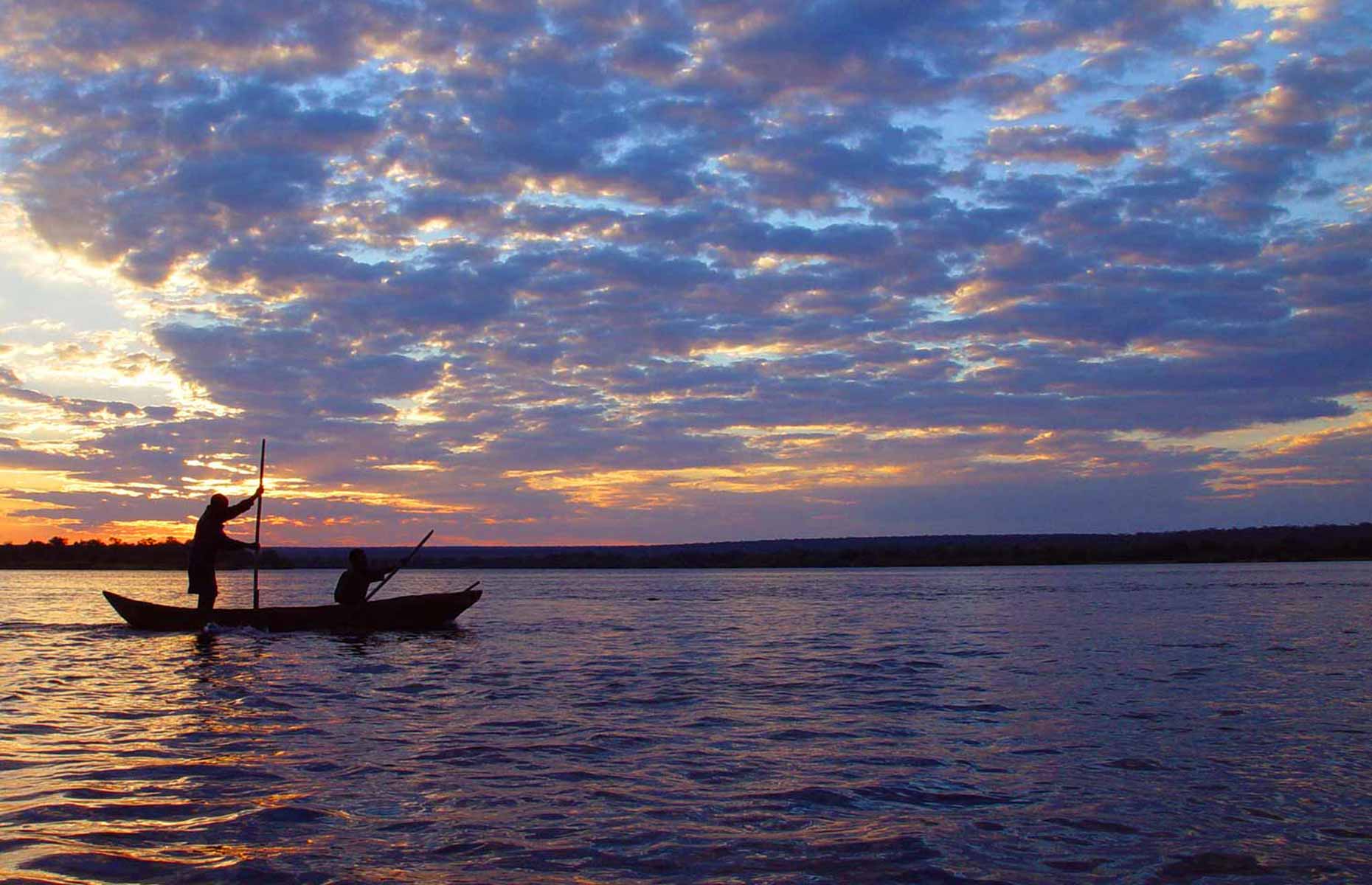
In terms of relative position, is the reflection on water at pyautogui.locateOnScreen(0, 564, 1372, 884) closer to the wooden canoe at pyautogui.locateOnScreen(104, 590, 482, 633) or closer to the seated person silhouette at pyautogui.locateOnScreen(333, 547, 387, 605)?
the wooden canoe at pyautogui.locateOnScreen(104, 590, 482, 633)

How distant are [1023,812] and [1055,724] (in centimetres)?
455

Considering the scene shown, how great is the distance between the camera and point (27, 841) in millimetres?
7047

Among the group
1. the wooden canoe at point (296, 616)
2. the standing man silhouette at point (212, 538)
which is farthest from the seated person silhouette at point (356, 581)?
the standing man silhouette at point (212, 538)

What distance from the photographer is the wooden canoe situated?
2475 cm

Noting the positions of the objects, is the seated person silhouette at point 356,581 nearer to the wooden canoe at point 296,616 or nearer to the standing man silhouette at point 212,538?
the wooden canoe at point 296,616

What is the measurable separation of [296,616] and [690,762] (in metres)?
17.8

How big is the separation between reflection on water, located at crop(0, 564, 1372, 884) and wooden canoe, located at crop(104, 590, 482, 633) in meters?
1.62

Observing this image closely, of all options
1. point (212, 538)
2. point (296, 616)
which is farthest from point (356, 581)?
point (212, 538)

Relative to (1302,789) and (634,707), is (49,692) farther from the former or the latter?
(1302,789)

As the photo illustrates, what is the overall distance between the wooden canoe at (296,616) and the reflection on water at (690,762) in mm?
1619

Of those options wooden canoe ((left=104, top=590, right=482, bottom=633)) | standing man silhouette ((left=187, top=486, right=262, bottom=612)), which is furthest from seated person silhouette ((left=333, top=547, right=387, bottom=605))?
standing man silhouette ((left=187, top=486, right=262, bottom=612))

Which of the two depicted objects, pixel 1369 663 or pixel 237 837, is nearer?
pixel 237 837

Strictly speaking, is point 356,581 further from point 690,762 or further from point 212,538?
point 690,762

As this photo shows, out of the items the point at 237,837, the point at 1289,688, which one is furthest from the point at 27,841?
the point at 1289,688
